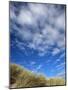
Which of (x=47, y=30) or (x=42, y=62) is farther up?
(x=47, y=30)

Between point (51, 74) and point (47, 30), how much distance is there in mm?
520

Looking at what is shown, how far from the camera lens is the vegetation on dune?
2.32 meters

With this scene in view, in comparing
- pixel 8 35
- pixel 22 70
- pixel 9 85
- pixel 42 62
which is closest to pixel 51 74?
pixel 42 62

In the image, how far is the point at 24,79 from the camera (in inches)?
92.3

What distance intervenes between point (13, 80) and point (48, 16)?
85 centimetres

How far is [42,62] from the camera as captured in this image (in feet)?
7.86

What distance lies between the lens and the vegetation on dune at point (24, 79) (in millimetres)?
2322

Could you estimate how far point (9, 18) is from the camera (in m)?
2.33

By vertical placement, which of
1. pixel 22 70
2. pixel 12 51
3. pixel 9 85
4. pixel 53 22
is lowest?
pixel 9 85

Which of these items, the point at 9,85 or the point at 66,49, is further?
the point at 66,49

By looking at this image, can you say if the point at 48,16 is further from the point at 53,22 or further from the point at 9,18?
the point at 9,18

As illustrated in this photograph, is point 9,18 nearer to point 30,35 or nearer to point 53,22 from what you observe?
point 30,35

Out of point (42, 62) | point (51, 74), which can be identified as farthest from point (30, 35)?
point (51, 74)

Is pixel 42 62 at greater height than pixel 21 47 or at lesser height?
lesser
